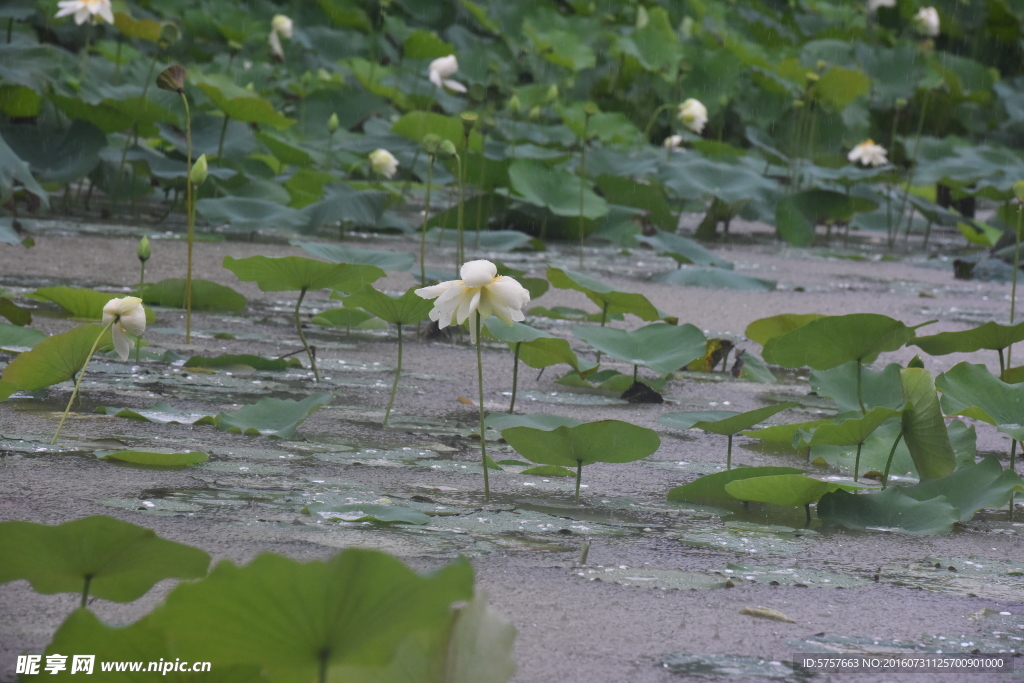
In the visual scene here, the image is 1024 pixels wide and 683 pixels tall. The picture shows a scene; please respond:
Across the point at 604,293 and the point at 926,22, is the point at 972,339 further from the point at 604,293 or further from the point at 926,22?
the point at 926,22

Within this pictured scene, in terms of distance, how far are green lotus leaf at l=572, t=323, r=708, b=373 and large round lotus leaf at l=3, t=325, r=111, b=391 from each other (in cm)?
66

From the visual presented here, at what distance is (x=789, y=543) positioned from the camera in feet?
3.25

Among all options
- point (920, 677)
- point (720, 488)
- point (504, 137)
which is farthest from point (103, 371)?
point (504, 137)

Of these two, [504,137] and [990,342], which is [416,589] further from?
[504,137]

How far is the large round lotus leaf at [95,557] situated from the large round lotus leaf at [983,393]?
2.97 feet

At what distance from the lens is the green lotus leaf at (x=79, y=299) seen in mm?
1706

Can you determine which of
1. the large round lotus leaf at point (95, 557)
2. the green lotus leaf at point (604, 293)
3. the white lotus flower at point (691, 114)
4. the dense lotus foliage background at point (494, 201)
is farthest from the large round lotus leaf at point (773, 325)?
the white lotus flower at point (691, 114)

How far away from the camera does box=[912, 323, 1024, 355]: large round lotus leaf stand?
55.2 inches

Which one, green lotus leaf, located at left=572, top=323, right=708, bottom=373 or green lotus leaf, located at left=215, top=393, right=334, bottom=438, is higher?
green lotus leaf, located at left=572, top=323, right=708, bottom=373

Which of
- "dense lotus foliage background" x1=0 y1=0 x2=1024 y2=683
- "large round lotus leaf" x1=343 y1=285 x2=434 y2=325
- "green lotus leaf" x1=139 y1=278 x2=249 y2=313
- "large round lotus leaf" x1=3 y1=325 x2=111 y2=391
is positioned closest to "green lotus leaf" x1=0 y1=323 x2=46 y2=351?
"dense lotus foliage background" x1=0 y1=0 x2=1024 y2=683

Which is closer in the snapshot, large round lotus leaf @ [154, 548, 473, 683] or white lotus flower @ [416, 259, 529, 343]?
large round lotus leaf @ [154, 548, 473, 683]

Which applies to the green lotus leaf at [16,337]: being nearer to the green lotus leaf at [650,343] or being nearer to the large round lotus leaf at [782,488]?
the green lotus leaf at [650,343]

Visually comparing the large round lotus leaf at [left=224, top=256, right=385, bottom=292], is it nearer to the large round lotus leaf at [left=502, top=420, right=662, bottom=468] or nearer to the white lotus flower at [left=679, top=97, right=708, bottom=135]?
the large round lotus leaf at [left=502, top=420, right=662, bottom=468]

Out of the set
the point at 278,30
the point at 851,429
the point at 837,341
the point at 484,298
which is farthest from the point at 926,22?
the point at 484,298
